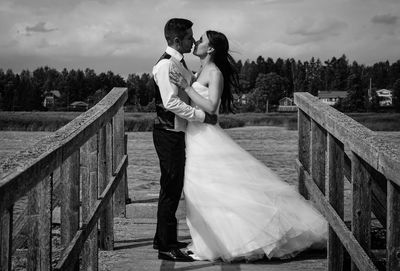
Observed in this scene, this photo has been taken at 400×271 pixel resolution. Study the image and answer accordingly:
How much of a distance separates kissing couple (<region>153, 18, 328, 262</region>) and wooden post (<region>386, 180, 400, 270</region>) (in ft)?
6.41

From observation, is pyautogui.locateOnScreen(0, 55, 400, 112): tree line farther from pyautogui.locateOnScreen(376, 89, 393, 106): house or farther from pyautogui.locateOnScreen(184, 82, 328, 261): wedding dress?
pyautogui.locateOnScreen(184, 82, 328, 261): wedding dress

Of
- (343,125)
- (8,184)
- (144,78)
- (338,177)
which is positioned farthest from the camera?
(144,78)

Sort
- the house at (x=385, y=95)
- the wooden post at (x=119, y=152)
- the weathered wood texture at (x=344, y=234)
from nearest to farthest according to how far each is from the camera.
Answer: the weathered wood texture at (x=344, y=234) < the wooden post at (x=119, y=152) < the house at (x=385, y=95)

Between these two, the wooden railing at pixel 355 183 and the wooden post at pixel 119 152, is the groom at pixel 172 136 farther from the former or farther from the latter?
the wooden post at pixel 119 152

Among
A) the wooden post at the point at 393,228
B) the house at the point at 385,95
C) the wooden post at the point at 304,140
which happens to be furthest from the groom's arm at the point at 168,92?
the house at the point at 385,95

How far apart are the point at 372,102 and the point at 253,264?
12950 centimetres

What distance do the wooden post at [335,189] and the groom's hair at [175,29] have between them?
138 centimetres

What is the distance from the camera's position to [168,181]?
462 cm

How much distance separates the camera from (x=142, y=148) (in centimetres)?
1595

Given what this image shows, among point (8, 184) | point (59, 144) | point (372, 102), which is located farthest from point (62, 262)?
point (372, 102)

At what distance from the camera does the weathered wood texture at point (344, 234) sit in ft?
9.76

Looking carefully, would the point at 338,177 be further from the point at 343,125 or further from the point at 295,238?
the point at 295,238

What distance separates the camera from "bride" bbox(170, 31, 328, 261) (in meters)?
4.52

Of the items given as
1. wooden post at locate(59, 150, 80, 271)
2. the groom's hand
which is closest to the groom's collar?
the groom's hand
